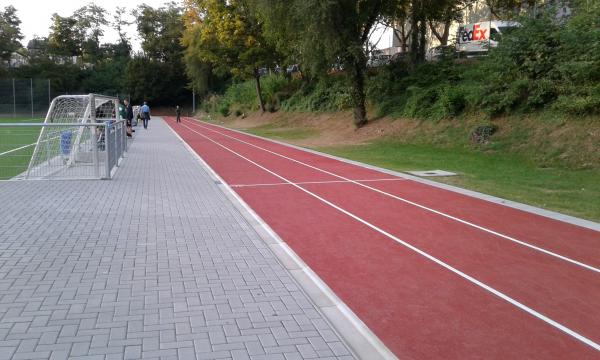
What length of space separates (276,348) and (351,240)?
4.07m

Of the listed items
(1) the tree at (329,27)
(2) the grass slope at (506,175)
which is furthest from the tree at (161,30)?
(2) the grass slope at (506,175)

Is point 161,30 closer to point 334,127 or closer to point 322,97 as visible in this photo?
point 322,97

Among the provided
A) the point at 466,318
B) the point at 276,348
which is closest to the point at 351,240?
the point at 466,318

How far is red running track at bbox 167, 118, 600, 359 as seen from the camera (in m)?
4.87

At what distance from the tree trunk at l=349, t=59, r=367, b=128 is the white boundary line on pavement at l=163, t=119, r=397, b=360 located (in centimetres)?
2195

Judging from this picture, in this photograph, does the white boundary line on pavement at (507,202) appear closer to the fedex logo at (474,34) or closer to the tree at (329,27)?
the tree at (329,27)

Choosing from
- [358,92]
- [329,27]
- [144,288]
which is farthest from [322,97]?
[144,288]

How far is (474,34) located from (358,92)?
11.1 m

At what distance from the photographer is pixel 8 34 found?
80062mm

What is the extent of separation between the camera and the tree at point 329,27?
26141mm

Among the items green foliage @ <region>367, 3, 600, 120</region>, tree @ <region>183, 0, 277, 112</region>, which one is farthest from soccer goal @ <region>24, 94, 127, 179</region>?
tree @ <region>183, 0, 277, 112</region>

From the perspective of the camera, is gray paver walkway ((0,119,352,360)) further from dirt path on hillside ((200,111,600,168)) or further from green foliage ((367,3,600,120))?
green foliage ((367,3,600,120))

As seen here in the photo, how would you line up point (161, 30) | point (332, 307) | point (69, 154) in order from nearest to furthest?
point (332, 307) < point (69, 154) < point (161, 30)

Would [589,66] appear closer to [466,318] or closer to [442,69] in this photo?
[442,69]
